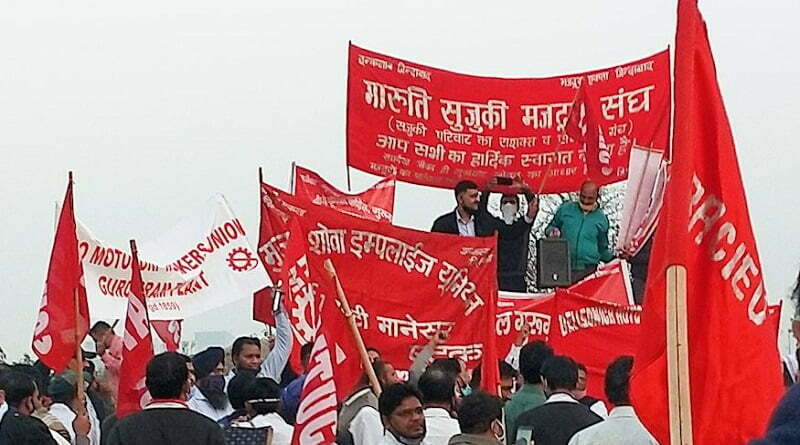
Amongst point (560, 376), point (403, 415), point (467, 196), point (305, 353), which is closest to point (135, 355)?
point (305, 353)

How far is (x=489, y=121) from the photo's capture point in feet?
47.2

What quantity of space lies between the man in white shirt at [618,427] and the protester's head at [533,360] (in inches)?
66.3

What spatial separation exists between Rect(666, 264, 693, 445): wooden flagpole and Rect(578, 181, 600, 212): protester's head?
364 inches

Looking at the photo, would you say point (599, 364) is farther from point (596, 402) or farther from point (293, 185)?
point (293, 185)

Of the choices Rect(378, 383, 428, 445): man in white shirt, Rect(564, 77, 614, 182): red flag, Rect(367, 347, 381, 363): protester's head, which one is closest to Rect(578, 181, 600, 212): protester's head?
Rect(564, 77, 614, 182): red flag

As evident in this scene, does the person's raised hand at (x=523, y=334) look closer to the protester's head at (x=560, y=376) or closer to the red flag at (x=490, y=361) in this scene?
the red flag at (x=490, y=361)

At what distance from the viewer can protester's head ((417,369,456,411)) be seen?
8.11 metres

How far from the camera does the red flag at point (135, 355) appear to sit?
9406 millimetres

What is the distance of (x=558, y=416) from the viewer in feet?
26.5

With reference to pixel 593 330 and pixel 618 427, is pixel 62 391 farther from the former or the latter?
pixel 618 427

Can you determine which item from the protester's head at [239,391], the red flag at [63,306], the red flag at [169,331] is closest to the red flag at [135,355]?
the protester's head at [239,391]

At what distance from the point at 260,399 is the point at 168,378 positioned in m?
1.59

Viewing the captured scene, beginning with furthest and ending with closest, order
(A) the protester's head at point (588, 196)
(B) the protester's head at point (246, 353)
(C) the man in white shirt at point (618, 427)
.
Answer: (A) the protester's head at point (588, 196) < (B) the protester's head at point (246, 353) < (C) the man in white shirt at point (618, 427)

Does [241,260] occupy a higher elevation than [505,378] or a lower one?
higher
